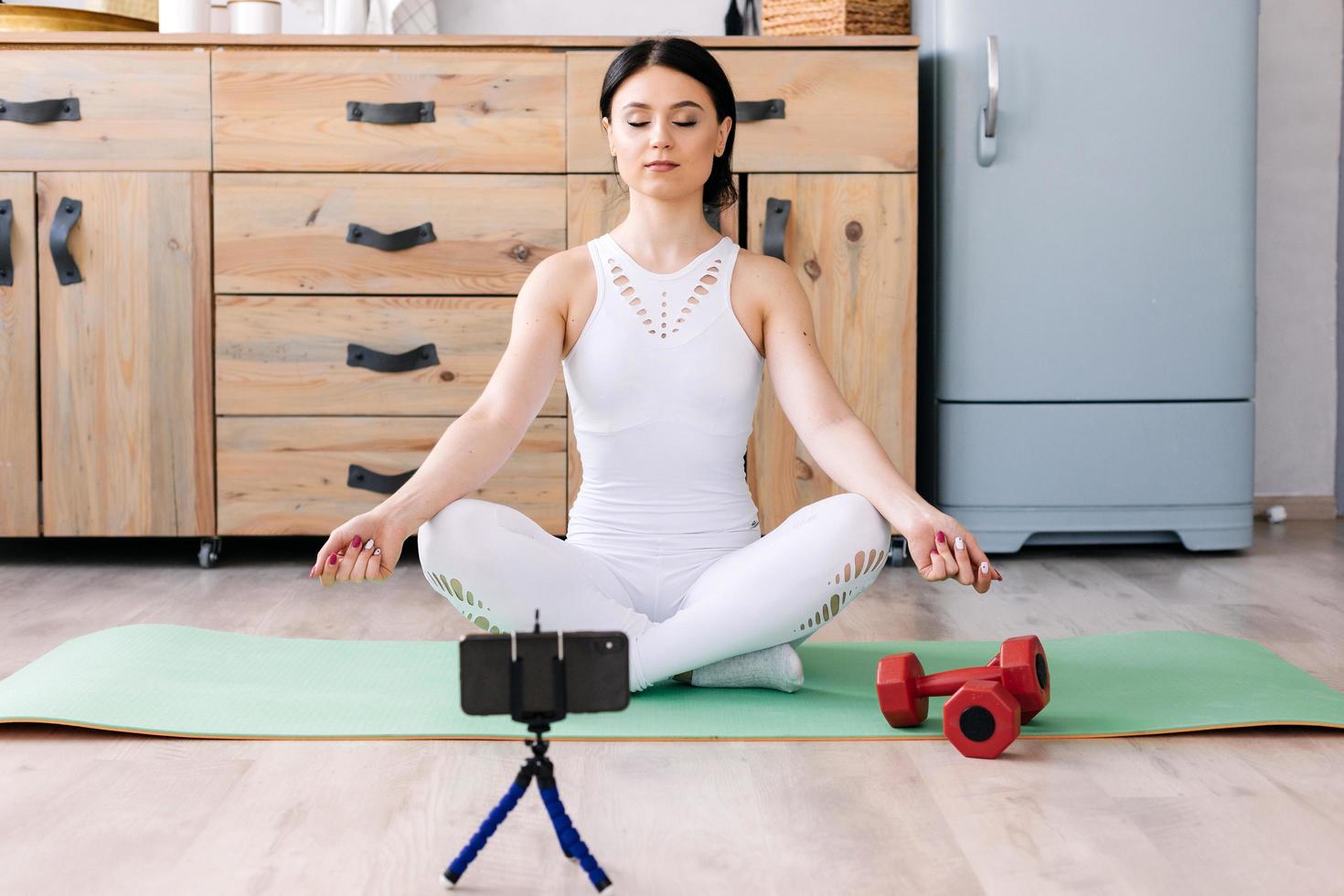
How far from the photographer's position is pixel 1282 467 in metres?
3.20

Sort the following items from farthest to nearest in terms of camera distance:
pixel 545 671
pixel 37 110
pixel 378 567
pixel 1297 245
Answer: pixel 1297 245, pixel 37 110, pixel 378 567, pixel 545 671

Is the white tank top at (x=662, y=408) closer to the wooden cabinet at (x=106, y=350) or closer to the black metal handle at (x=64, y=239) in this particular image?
the wooden cabinet at (x=106, y=350)

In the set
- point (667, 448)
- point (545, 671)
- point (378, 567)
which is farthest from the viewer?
point (667, 448)

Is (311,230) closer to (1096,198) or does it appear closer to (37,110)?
→ (37,110)

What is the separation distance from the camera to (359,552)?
4.23 feet

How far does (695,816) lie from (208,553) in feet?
5.23

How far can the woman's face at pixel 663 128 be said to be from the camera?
5.32ft

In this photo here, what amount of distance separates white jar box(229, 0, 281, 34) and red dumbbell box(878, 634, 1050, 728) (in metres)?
1.83

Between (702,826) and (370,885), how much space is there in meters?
0.28

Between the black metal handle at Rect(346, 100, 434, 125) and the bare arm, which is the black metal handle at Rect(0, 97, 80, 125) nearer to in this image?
the black metal handle at Rect(346, 100, 434, 125)

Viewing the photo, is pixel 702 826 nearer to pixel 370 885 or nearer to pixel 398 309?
pixel 370 885

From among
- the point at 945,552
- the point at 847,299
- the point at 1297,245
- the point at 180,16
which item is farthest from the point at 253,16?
the point at 1297,245

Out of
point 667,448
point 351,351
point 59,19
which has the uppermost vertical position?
point 59,19

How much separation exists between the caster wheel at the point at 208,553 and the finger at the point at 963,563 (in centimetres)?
161
